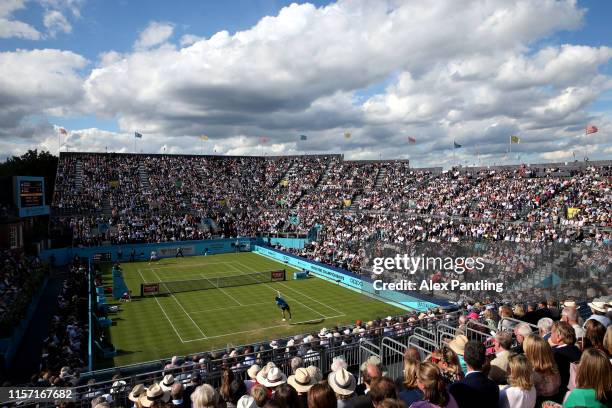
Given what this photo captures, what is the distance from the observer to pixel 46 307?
26.6m

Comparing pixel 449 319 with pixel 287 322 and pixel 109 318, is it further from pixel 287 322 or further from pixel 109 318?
pixel 109 318

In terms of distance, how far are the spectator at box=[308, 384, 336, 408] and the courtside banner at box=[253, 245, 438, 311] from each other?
64.0ft

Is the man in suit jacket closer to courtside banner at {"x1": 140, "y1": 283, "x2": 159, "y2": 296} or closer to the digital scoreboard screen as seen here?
courtside banner at {"x1": 140, "y1": 283, "x2": 159, "y2": 296}

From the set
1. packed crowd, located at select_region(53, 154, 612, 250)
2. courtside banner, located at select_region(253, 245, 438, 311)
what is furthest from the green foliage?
courtside banner, located at select_region(253, 245, 438, 311)

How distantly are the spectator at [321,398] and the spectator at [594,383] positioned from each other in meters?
2.48

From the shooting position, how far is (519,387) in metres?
5.00

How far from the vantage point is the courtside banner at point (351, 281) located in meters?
24.6

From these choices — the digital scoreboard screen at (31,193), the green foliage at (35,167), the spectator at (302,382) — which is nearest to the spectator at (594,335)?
the spectator at (302,382)

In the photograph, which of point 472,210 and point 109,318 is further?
point 472,210

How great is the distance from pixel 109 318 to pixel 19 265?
11195 millimetres

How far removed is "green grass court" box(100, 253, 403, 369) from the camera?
20.4m

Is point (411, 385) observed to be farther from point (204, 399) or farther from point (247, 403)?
point (204, 399)

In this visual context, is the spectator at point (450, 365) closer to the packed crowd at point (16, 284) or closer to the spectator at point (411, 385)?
the spectator at point (411, 385)

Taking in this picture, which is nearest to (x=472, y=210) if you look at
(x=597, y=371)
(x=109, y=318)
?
(x=109, y=318)
